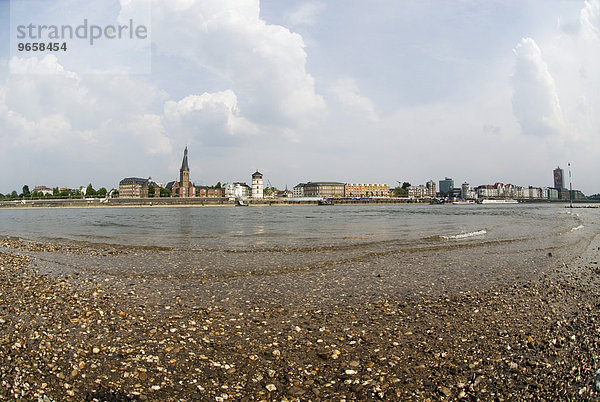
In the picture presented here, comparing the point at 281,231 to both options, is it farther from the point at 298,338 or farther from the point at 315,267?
the point at 298,338

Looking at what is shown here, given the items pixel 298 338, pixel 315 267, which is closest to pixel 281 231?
pixel 315 267

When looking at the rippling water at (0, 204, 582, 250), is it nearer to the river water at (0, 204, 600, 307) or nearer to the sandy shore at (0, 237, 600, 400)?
the river water at (0, 204, 600, 307)

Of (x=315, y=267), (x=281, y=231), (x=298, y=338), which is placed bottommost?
(x=281, y=231)

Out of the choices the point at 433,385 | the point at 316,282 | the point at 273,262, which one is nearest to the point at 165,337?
the point at 433,385

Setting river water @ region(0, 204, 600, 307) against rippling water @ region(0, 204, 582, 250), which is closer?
river water @ region(0, 204, 600, 307)

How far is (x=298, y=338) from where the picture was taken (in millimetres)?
7219

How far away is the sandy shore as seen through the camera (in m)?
5.36

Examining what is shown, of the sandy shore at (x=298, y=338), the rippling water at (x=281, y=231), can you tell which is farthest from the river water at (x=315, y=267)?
the rippling water at (x=281, y=231)

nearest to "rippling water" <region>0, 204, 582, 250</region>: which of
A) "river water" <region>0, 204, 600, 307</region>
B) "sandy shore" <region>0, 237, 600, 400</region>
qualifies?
"river water" <region>0, 204, 600, 307</region>

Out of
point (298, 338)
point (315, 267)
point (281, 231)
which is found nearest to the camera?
point (298, 338)

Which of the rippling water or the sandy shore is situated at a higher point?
the sandy shore

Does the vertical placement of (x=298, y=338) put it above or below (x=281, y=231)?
above

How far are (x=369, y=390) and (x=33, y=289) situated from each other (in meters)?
11.6

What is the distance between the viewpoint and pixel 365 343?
6.95m
